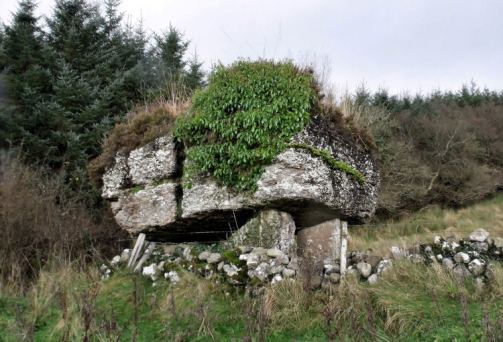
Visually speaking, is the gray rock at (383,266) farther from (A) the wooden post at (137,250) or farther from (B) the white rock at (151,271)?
(A) the wooden post at (137,250)

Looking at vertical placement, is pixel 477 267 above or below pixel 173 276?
above

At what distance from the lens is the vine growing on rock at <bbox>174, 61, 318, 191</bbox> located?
22.2 ft

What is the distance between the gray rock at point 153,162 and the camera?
24.5 feet

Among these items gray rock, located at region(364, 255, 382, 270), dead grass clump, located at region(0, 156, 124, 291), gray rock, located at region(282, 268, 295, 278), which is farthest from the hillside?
dead grass clump, located at region(0, 156, 124, 291)

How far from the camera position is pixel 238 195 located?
272 inches

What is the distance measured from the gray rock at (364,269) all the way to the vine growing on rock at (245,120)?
6.33ft

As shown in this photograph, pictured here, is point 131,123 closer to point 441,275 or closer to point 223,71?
point 223,71

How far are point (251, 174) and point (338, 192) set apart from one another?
1.38 m

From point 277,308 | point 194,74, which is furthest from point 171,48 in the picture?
point 277,308

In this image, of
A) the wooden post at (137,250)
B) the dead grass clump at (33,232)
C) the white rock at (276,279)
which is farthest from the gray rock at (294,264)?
the dead grass clump at (33,232)

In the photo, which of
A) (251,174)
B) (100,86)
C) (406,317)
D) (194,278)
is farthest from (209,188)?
(100,86)

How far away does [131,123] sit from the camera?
27.3ft

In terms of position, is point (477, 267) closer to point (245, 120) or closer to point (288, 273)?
point (288, 273)

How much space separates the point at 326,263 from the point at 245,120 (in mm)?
2453
